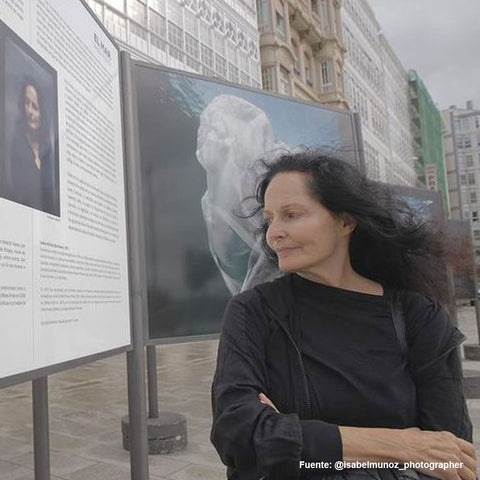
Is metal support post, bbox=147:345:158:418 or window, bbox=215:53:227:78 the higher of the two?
window, bbox=215:53:227:78

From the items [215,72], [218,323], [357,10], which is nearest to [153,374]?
[218,323]

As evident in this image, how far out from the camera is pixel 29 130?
1654mm

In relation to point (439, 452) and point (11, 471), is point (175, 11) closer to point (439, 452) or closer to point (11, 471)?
point (11, 471)

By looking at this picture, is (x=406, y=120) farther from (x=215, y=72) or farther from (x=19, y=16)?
(x=19, y=16)

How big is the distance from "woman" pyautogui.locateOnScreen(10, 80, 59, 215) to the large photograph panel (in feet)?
3.71

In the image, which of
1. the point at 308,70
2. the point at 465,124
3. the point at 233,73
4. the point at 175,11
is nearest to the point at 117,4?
the point at 175,11

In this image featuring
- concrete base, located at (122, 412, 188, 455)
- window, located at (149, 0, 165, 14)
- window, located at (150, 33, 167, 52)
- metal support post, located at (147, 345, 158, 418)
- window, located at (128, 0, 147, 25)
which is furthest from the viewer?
window, located at (149, 0, 165, 14)

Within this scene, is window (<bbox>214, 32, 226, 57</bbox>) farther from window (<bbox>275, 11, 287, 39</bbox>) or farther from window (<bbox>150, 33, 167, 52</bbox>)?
window (<bbox>275, 11, 287, 39</bbox>)

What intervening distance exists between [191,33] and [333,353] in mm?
20079

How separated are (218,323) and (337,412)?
5.73 ft

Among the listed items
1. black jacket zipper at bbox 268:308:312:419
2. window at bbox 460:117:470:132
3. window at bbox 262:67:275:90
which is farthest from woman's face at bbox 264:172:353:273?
window at bbox 460:117:470:132

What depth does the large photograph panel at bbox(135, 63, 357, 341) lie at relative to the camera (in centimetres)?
287

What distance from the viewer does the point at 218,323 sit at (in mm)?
3068

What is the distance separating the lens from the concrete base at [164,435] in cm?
414
